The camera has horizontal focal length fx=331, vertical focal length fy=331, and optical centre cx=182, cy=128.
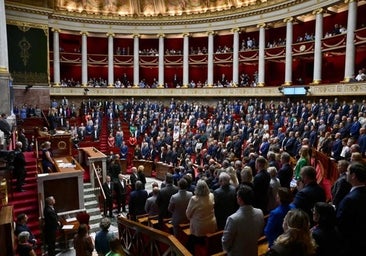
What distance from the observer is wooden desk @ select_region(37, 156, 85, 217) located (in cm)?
994

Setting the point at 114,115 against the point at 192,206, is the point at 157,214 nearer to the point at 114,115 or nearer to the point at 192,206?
the point at 192,206

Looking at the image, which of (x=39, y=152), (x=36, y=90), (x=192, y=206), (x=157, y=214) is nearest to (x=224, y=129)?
(x=39, y=152)

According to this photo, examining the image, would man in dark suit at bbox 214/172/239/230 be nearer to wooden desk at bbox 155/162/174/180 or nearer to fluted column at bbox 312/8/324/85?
wooden desk at bbox 155/162/174/180

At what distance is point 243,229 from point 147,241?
2.56 m

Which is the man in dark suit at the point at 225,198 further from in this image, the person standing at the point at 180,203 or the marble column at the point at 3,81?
the marble column at the point at 3,81

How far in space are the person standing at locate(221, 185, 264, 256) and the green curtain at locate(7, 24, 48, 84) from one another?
77.3ft

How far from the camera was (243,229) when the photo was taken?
380cm

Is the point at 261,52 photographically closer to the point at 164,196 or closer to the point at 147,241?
the point at 164,196

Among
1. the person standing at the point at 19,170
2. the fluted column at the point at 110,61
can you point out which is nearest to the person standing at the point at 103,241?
the person standing at the point at 19,170

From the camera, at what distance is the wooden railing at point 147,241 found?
4.50 metres

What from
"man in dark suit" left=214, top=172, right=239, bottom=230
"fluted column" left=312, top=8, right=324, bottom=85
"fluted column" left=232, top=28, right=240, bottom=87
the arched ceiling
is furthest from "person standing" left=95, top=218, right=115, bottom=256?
the arched ceiling

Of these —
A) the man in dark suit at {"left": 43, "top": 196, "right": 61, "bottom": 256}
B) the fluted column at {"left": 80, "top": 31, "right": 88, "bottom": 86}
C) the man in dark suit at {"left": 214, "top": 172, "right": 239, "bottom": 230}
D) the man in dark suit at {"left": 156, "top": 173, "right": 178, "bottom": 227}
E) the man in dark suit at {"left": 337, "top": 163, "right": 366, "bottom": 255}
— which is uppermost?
the fluted column at {"left": 80, "top": 31, "right": 88, "bottom": 86}

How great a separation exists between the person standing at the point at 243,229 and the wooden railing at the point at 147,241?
581 mm

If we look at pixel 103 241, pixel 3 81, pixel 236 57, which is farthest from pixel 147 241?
pixel 236 57
